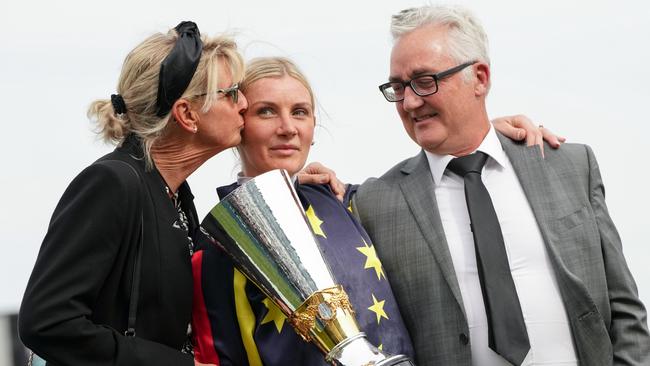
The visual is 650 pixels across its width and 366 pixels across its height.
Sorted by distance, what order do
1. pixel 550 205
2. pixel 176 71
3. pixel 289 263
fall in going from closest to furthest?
pixel 289 263
pixel 176 71
pixel 550 205

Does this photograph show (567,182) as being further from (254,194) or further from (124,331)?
(124,331)

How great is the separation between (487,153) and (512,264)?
21.5 inches

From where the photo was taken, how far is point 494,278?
5109 mm

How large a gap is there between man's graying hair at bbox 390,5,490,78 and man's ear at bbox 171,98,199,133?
114 cm

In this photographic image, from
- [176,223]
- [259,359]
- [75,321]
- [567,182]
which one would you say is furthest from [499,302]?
[75,321]

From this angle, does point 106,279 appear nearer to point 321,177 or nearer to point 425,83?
point 321,177

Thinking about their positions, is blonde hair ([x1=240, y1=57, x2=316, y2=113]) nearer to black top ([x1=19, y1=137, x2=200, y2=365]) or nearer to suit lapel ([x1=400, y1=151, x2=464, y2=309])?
suit lapel ([x1=400, y1=151, x2=464, y2=309])

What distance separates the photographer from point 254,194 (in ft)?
15.9

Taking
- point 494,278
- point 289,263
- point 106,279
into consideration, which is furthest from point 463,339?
point 106,279

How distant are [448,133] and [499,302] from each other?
847 millimetres

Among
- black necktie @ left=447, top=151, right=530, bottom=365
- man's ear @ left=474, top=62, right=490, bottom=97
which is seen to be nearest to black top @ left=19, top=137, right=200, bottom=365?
black necktie @ left=447, top=151, right=530, bottom=365

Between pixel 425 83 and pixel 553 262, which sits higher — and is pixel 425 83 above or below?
above

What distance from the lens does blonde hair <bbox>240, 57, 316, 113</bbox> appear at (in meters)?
5.32

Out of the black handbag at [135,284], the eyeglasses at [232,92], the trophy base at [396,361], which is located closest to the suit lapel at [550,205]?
the trophy base at [396,361]
